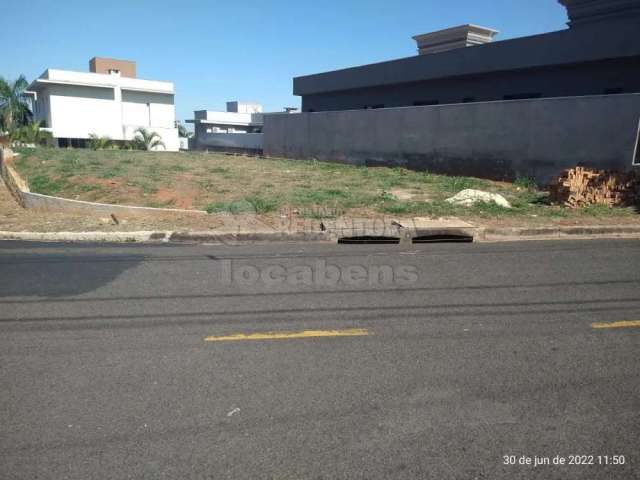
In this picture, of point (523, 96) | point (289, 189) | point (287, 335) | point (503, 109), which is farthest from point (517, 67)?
point (287, 335)

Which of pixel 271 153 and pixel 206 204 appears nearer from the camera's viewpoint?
pixel 206 204

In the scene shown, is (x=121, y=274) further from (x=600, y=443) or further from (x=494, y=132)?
(x=494, y=132)

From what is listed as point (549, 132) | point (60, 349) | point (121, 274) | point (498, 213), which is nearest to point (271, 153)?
point (549, 132)

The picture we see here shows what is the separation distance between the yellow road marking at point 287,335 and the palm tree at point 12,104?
1883 inches

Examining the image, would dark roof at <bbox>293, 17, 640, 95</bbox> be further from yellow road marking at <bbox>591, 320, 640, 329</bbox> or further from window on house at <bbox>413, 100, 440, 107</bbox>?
yellow road marking at <bbox>591, 320, 640, 329</bbox>

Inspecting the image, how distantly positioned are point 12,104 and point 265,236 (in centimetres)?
4540

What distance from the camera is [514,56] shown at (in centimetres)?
2034

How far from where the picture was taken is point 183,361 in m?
4.06

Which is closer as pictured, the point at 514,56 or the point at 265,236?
the point at 265,236

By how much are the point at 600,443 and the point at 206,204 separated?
10.7m

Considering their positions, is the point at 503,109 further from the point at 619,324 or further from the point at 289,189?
the point at 619,324

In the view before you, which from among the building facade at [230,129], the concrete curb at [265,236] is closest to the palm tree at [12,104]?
the building facade at [230,129]

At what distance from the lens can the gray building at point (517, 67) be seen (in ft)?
57.5

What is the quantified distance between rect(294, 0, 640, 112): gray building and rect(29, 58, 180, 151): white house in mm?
29032
